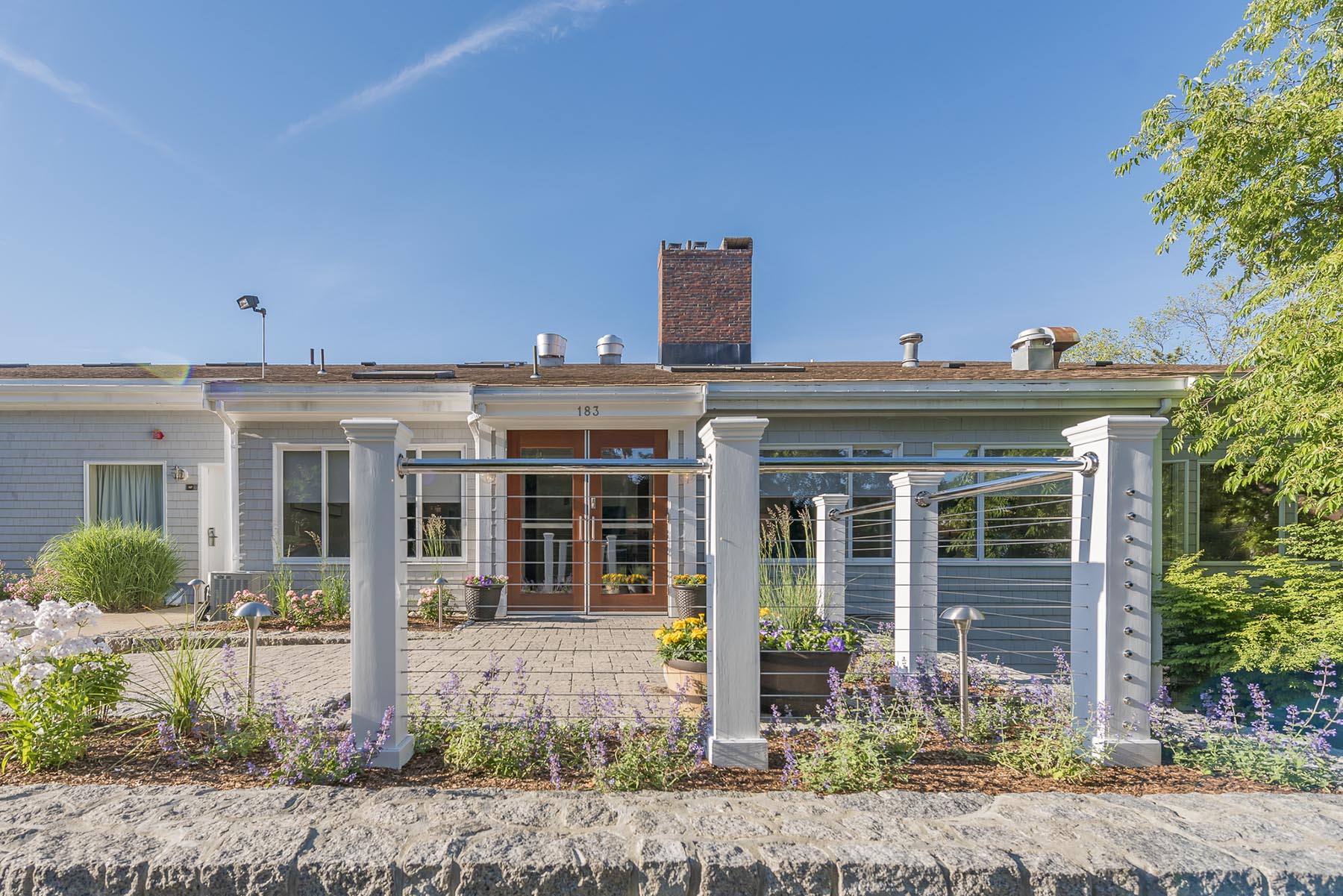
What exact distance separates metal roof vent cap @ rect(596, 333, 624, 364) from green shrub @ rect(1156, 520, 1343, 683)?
8.85 m

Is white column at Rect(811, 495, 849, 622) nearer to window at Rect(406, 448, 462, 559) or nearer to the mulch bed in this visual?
the mulch bed

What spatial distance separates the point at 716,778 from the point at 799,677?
0.90m

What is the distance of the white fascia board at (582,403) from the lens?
728cm

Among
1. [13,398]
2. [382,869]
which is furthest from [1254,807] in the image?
[13,398]

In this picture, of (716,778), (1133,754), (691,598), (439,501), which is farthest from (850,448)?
(716,778)

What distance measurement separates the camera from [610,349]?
1170 centimetres

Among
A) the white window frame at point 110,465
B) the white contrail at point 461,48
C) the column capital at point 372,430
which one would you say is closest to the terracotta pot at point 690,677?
the column capital at point 372,430

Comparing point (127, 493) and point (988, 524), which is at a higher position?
point (127, 493)

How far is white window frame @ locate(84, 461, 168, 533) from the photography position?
833cm

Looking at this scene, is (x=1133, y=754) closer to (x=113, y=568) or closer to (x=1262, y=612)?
(x=1262, y=612)

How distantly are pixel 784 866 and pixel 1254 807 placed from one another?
169 centimetres

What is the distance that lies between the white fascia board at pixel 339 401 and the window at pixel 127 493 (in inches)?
88.9

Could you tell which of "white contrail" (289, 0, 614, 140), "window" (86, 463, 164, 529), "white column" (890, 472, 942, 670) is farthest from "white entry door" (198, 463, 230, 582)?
"white column" (890, 472, 942, 670)

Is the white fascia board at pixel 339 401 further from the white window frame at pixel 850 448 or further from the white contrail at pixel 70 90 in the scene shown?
the white window frame at pixel 850 448
